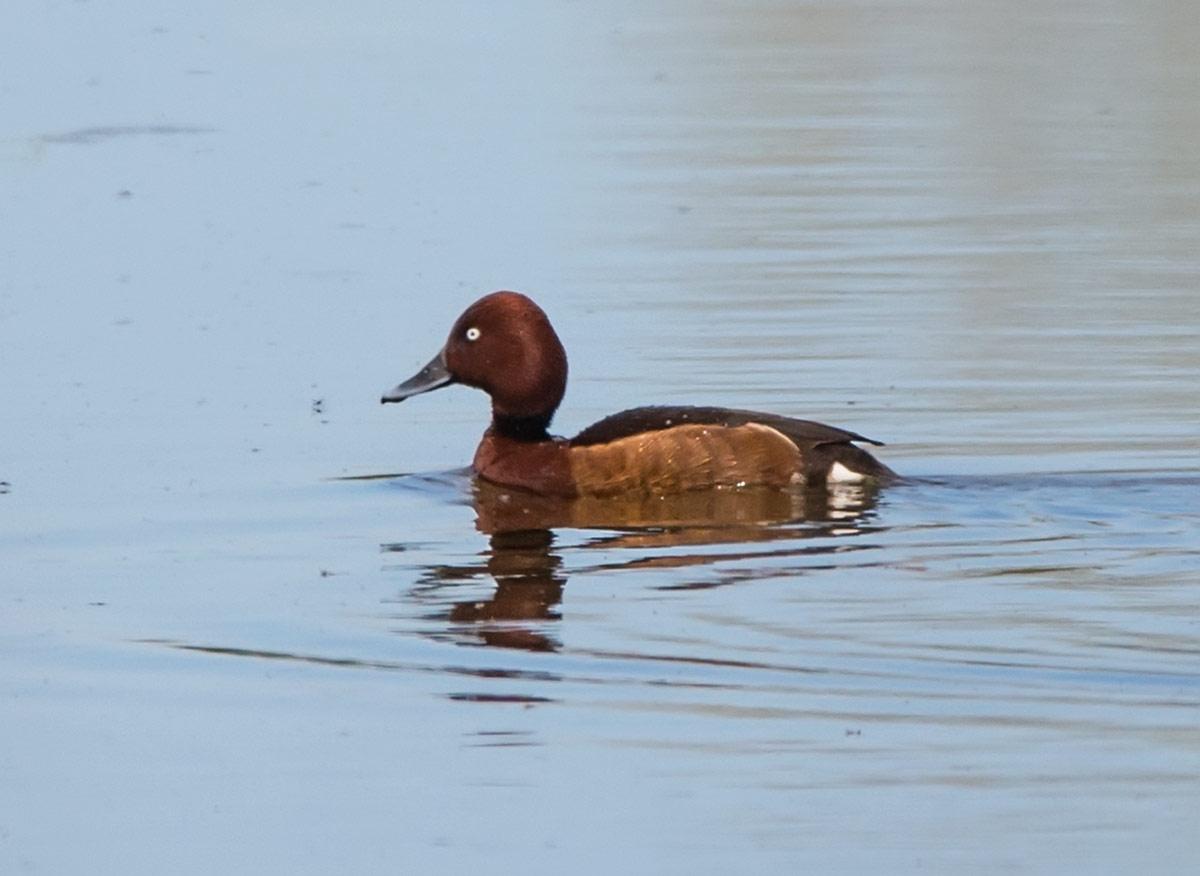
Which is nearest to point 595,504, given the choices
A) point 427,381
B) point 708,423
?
point 708,423

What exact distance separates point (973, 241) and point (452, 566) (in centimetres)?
661

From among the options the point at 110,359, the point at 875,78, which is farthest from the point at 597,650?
the point at 875,78

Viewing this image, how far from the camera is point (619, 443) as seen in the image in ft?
32.3

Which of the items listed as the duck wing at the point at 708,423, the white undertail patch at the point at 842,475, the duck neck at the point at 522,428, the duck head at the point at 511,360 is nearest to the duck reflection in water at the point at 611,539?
the white undertail patch at the point at 842,475

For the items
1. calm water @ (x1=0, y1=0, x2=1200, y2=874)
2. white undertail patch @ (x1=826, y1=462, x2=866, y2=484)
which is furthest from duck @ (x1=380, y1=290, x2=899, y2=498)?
calm water @ (x1=0, y1=0, x2=1200, y2=874)

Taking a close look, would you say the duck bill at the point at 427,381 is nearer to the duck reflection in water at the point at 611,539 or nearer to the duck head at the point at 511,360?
the duck head at the point at 511,360

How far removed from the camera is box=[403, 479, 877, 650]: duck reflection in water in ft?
26.0

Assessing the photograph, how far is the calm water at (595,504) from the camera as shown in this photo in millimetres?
6051

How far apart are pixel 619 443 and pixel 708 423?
344 mm

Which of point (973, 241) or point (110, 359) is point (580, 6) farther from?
point (110, 359)

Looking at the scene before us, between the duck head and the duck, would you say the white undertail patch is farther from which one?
the duck head

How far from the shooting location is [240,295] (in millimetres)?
13320

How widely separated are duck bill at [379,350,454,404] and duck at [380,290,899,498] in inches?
7.6

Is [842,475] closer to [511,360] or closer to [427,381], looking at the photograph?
[511,360]
